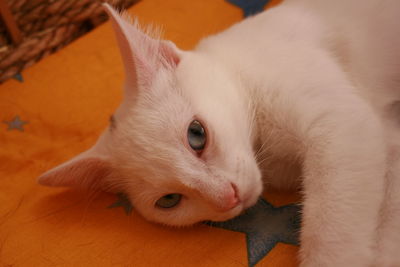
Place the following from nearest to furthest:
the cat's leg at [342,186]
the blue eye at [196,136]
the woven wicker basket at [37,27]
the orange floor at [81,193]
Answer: the cat's leg at [342,186]
the blue eye at [196,136]
the orange floor at [81,193]
the woven wicker basket at [37,27]

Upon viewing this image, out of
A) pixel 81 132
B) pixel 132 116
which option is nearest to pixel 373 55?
pixel 132 116

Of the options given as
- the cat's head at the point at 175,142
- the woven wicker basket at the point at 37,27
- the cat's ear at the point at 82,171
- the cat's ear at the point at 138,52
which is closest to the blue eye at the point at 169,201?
the cat's head at the point at 175,142

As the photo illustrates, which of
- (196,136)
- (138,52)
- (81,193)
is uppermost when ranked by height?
(138,52)

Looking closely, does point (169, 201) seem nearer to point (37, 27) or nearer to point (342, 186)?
point (342, 186)

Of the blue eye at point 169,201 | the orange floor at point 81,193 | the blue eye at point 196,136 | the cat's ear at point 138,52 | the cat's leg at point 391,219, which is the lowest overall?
the orange floor at point 81,193

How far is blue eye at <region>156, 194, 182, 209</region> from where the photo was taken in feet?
3.48

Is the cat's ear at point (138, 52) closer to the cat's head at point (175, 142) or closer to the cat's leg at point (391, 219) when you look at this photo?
the cat's head at point (175, 142)

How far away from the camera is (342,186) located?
2.88ft

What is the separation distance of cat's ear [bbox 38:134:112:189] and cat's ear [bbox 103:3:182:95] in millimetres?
248

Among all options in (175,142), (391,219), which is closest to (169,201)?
(175,142)

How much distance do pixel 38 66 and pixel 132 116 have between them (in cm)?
107

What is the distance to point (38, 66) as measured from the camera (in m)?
1.86

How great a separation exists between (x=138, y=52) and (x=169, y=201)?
0.46 metres

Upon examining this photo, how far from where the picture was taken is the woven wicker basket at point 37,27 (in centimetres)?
182
